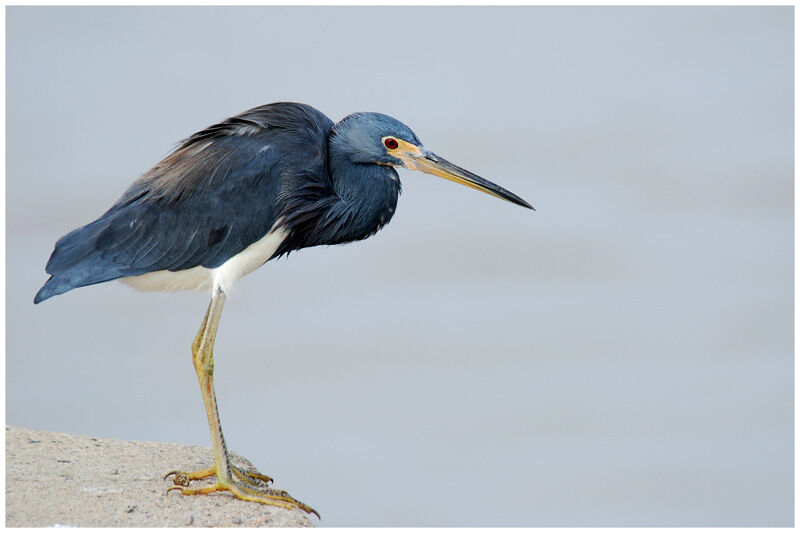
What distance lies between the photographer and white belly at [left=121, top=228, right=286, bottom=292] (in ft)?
17.9

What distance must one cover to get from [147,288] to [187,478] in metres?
0.95

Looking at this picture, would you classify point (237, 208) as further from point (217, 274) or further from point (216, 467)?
point (216, 467)

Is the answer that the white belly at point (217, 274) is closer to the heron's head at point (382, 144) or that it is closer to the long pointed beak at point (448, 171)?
the heron's head at point (382, 144)

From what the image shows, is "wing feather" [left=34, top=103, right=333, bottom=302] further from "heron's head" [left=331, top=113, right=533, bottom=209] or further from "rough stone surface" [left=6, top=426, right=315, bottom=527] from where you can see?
"rough stone surface" [left=6, top=426, right=315, bottom=527]

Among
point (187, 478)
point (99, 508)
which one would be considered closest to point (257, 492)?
point (187, 478)

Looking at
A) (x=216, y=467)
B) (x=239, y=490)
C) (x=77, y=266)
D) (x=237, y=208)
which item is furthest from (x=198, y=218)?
(x=239, y=490)

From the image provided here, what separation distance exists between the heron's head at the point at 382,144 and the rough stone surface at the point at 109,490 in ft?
5.59

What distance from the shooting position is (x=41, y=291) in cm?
535

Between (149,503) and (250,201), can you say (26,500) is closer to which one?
(149,503)

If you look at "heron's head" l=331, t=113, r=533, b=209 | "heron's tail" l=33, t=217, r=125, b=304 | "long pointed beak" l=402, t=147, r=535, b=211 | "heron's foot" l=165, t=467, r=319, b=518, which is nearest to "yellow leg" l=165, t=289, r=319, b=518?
"heron's foot" l=165, t=467, r=319, b=518

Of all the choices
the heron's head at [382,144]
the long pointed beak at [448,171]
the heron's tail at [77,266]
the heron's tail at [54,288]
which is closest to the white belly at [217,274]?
the heron's tail at [77,266]

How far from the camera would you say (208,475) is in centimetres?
549

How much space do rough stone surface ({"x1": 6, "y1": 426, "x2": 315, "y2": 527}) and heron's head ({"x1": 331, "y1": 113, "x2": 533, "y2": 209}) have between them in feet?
→ 5.59

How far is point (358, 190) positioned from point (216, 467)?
1.46 metres
